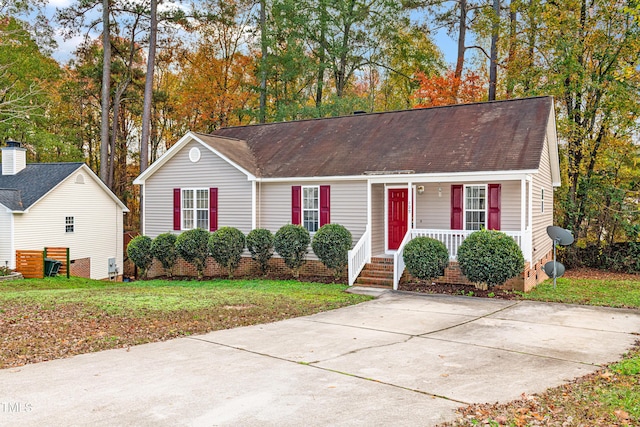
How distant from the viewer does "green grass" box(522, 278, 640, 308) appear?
11.9m

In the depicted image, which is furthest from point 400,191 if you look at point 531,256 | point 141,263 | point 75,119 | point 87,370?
point 75,119

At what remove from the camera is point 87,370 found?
631cm

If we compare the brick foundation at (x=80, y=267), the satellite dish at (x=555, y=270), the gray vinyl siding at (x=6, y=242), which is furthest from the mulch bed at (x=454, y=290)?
the brick foundation at (x=80, y=267)

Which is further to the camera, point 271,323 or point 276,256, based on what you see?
point 276,256

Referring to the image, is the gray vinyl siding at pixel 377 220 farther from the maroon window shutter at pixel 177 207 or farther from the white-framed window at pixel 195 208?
the maroon window shutter at pixel 177 207

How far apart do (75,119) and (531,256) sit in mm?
30452

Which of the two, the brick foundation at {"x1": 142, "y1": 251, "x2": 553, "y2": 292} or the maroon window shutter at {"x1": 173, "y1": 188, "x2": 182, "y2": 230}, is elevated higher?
the maroon window shutter at {"x1": 173, "y1": 188, "x2": 182, "y2": 230}

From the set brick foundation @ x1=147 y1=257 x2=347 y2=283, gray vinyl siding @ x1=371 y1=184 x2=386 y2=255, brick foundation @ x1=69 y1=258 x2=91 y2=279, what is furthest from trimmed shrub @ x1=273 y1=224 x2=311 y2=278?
brick foundation @ x1=69 y1=258 x2=91 y2=279

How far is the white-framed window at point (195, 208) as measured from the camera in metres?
18.0

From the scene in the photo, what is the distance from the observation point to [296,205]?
1678 centimetres

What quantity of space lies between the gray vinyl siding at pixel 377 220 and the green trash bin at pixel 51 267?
12.5 meters

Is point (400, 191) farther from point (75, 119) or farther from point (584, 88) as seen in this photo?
point (75, 119)

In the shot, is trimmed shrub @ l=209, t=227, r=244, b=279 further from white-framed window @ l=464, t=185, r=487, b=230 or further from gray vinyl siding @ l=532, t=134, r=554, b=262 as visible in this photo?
gray vinyl siding @ l=532, t=134, r=554, b=262

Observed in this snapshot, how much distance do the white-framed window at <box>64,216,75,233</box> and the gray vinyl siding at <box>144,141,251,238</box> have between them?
299 inches
